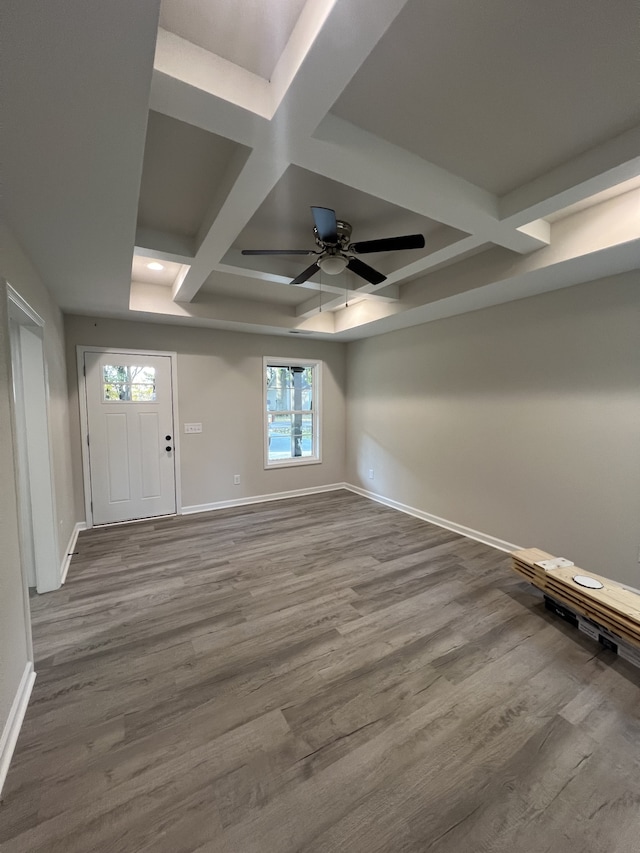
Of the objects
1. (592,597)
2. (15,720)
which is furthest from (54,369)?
(592,597)

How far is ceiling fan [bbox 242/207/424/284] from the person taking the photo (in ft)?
6.24

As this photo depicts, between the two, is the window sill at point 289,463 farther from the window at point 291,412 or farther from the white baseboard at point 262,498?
the white baseboard at point 262,498

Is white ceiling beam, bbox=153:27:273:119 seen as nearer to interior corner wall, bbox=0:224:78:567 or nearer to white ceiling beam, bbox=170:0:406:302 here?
A: white ceiling beam, bbox=170:0:406:302

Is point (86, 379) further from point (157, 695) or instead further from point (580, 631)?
point (580, 631)

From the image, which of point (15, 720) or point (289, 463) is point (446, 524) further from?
point (15, 720)

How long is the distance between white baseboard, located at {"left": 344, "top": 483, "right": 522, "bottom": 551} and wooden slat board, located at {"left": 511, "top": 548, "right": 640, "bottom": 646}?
731 mm

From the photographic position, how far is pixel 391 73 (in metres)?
1.28

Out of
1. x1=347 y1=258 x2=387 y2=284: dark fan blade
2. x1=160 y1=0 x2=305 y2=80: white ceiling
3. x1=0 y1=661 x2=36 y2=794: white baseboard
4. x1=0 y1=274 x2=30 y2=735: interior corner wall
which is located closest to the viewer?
x1=160 y1=0 x2=305 y2=80: white ceiling

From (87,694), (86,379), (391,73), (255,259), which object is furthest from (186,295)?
(87,694)

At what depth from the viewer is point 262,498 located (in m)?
4.87

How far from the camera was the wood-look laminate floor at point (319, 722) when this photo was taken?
1.14 metres

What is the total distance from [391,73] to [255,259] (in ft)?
5.75

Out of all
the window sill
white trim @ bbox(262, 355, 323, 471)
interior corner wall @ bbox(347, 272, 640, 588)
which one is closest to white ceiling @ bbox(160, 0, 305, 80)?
interior corner wall @ bbox(347, 272, 640, 588)

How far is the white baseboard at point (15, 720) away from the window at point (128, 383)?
2849mm
